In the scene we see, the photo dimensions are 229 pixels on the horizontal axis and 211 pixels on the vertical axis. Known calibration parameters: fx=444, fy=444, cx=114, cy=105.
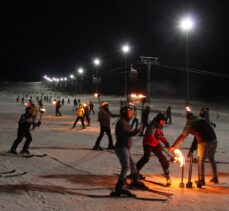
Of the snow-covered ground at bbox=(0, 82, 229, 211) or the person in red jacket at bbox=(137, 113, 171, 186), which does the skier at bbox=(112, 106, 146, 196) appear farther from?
the person in red jacket at bbox=(137, 113, 171, 186)

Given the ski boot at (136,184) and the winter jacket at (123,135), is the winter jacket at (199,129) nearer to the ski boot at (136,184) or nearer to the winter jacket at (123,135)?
the ski boot at (136,184)

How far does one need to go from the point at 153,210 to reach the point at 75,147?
29.0 ft

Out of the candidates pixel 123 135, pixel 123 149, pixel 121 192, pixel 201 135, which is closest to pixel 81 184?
pixel 121 192

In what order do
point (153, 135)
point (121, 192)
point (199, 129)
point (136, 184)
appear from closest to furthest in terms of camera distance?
point (121, 192)
point (136, 184)
point (153, 135)
point (199, 129)

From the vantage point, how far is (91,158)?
13.3 meters

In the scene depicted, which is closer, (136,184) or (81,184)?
(136,184)

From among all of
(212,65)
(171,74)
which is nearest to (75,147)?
(212,65)

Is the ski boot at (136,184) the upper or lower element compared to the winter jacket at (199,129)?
lower

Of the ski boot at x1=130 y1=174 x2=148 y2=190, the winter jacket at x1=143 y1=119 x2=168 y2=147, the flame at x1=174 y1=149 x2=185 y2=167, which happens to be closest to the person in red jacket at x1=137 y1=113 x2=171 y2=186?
the winter jacket at x1=143 y1=119 x2=168 y2=147

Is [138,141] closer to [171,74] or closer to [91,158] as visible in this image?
[91,158]

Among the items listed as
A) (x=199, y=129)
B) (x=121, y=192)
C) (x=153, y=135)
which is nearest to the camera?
(x=121, y=192)

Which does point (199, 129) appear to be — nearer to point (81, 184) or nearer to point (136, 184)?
point (136, 184)

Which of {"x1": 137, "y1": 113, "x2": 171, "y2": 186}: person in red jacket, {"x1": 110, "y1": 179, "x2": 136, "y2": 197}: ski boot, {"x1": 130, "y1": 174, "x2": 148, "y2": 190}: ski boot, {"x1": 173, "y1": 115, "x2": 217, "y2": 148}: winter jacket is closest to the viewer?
{"x1": 110, "y1": 179, "x2": 136, "y2": 197}: ski boot

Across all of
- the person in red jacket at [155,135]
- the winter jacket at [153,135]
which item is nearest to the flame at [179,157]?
the person in red jacket at [155,135]
